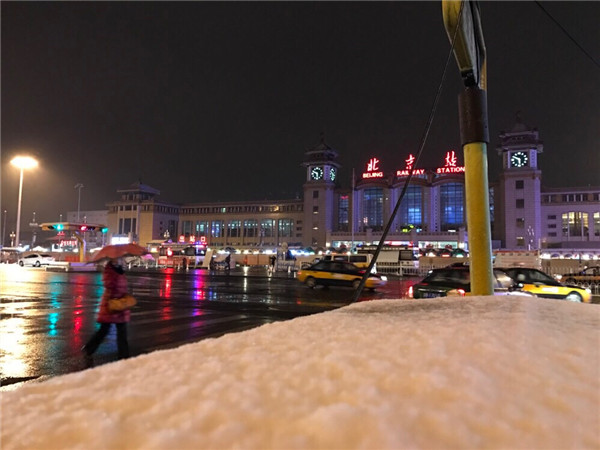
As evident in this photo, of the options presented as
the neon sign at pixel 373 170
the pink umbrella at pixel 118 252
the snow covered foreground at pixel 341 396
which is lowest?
the snow covered foreground at pixel 341 396

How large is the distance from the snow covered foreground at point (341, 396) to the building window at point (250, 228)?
322ft

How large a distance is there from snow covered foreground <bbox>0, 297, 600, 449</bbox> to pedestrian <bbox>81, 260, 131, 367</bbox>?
4271 mm

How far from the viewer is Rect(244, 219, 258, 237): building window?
3952 inches

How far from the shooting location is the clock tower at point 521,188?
234 feet

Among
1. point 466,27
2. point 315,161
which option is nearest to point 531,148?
point 315,161

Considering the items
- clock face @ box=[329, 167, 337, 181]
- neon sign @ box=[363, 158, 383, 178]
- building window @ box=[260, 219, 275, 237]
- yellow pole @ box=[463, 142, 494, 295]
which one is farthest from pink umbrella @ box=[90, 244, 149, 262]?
building window @ box=[260, 219, 275, 237]

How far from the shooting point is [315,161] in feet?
288

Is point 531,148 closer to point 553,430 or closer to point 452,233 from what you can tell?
point 452,233

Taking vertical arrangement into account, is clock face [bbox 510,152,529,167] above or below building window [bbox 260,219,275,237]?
above

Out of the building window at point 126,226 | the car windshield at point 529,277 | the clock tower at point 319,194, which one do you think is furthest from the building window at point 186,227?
the car windshield at point 529,277

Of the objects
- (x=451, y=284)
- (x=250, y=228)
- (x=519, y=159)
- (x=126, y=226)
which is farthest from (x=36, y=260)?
(x=519, y=159)

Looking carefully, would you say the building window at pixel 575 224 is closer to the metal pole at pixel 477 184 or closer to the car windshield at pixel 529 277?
the car windshield at pixel 529 277

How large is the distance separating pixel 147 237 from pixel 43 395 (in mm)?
106893

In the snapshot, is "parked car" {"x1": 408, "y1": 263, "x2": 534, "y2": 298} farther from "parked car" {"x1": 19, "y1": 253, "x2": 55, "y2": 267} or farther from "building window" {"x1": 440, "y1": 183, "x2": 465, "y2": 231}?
"building window" {"x1": 440, "y1": 183, "x2": 465, "y2": 231}
